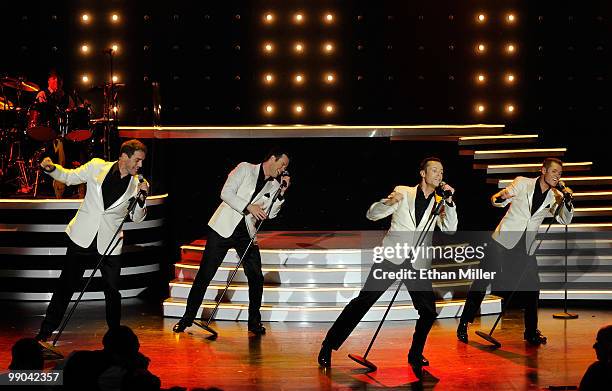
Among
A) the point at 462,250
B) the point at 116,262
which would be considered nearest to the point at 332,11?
the point at 462,250

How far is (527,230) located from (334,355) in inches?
75.0

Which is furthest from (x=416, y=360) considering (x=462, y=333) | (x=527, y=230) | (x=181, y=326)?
(x=181, y=326)

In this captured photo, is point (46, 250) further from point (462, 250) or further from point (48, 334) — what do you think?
point (462, 250)

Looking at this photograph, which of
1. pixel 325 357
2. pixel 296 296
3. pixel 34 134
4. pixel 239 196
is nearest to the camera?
pixel 325 357

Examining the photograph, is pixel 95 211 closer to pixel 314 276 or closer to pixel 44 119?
pixel 314 276

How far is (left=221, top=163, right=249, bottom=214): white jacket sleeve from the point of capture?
833cm

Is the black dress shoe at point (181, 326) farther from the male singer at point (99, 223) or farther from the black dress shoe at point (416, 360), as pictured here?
the black dress shoe at point (416, 360)

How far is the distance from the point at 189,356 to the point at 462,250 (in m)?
3.35

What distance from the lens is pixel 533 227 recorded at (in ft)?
27.2

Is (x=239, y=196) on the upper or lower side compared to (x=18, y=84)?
lower

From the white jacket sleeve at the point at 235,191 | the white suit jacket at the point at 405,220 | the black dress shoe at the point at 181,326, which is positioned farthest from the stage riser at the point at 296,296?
the white suit jacket at the point at 405,220

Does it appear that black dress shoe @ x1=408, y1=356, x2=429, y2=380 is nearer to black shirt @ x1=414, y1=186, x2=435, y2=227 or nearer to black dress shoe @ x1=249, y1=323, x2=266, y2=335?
black shirt @ x1=414, y1=186, x2=435, y2=227

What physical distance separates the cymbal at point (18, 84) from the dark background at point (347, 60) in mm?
790

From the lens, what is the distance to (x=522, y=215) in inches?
326
